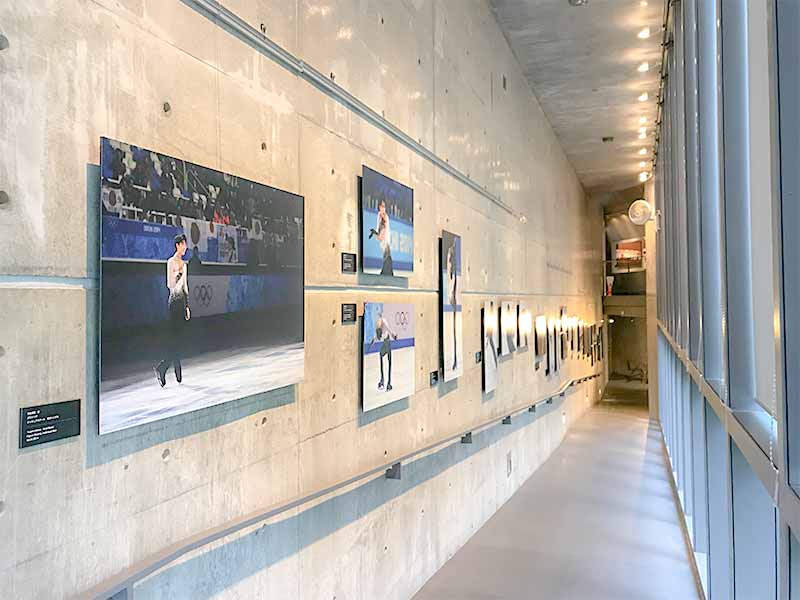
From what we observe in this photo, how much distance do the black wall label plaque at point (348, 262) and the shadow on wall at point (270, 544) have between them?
126 centimetres

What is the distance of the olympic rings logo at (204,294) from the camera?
92.7 inches

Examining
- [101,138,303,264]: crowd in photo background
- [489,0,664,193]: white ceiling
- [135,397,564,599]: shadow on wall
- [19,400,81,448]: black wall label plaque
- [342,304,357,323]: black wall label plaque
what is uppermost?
[489,0,664,193]: white ceiling

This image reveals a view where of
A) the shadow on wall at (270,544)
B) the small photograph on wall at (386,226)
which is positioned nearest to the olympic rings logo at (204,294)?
the shadow on wall at (270,544)

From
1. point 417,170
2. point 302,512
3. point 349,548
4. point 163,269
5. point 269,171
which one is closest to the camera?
point 163,269

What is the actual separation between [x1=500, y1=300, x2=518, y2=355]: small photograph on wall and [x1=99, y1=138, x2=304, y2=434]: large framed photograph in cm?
460

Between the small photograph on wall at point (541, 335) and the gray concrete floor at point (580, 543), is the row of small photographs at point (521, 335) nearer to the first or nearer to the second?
the small photograph on wall at point (541, 335)

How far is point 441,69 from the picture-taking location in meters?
5.41

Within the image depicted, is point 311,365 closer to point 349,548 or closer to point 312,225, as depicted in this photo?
point 312,225

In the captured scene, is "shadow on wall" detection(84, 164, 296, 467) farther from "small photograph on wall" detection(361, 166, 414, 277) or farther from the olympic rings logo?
"small photograph on wall" detection(361, 166, 414, 277)

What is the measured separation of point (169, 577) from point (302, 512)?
970 millimetres

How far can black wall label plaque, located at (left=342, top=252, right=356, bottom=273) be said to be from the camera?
3639 mm

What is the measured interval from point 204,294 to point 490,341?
4.69 m

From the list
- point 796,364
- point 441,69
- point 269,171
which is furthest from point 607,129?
point 796,364

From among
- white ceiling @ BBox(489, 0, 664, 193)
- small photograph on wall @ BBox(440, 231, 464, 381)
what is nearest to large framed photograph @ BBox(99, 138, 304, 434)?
small photograph on wall @ BBox(440, 231, 464, 381)
